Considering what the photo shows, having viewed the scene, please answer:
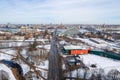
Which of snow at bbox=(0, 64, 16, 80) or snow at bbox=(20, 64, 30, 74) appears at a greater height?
snow at bbox=(0, 64, 16, 80)

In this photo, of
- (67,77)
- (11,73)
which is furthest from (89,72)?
(11,73)

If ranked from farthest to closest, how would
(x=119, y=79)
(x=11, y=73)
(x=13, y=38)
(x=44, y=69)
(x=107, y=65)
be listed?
(x=13, y=38), (x=107, y=65), (x=44, y=69), (x=11, y=73), (x=119, y=79)

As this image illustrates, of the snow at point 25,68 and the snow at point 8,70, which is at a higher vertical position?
the snow at point 8,70

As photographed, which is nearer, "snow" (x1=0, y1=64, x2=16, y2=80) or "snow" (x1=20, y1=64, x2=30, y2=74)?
"snow" (x1=0, y1=64, x2=16, y2=80)

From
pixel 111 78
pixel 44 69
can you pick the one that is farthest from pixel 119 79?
pixel 44 69

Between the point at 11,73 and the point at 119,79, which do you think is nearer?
the point at 119,79

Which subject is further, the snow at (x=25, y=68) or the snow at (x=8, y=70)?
the snow at (x=25, y=68)

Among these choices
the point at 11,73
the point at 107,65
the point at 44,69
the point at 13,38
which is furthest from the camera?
the point at 13,38

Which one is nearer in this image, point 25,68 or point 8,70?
point 8,70

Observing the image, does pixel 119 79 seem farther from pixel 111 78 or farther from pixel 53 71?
pixel 53 71
